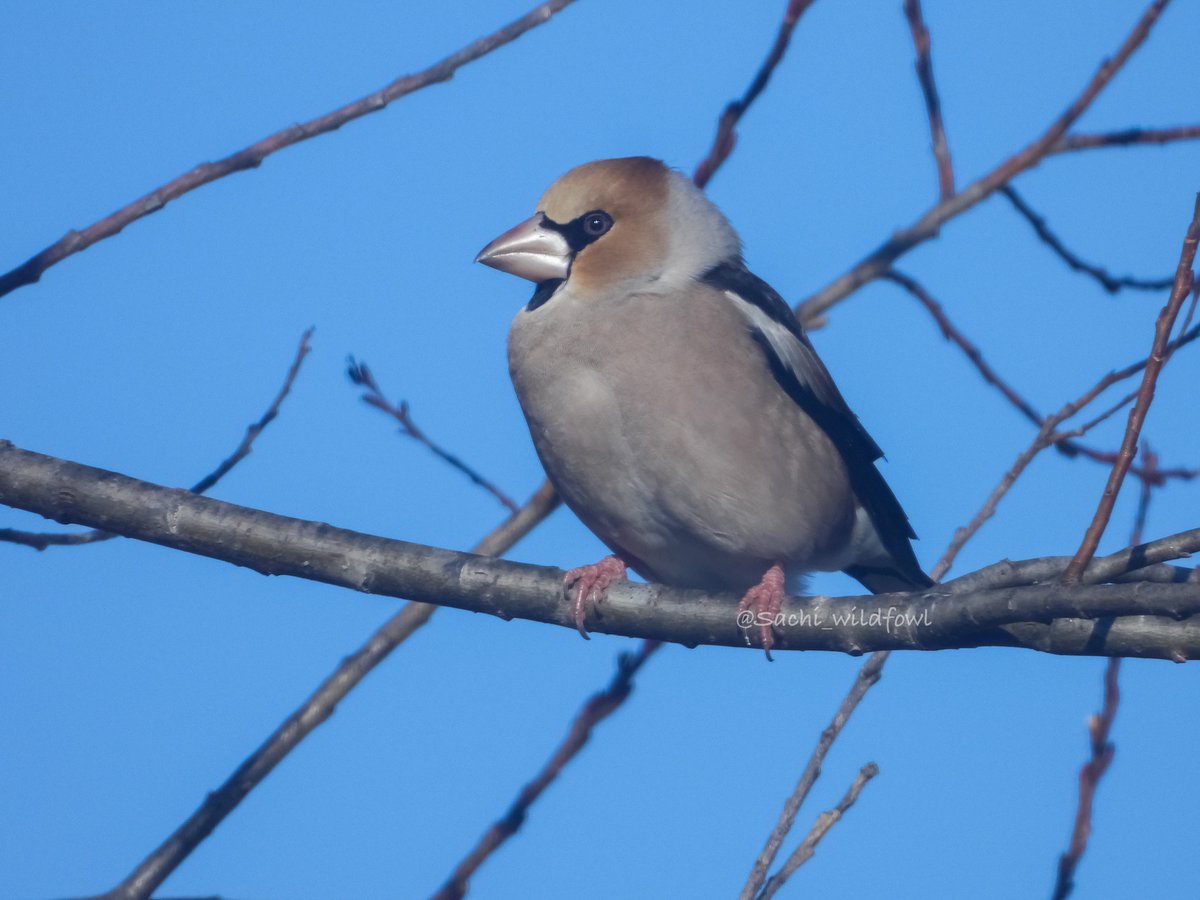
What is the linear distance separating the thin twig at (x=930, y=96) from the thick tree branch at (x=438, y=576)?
5.81 feet

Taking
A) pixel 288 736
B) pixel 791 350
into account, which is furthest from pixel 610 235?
pixel 288 736

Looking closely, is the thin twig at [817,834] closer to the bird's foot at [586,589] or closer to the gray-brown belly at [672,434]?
the bird's foot at [586,589]

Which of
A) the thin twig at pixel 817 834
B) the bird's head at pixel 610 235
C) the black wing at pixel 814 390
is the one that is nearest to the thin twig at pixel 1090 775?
the thin twig at pixel 817 834

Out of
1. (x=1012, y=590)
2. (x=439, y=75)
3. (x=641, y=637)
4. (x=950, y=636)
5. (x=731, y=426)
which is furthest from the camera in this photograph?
(x=731, y=426)

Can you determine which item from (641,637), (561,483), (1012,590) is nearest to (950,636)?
(1012,590)

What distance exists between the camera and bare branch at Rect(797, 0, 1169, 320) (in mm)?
4152

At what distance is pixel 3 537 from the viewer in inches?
121

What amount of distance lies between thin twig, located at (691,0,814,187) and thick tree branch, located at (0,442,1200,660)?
52.2 inches

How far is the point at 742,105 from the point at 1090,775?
6.71 ft

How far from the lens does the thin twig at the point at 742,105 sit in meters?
3.83

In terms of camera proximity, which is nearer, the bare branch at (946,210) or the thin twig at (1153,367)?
the thin twig at (1153,367)

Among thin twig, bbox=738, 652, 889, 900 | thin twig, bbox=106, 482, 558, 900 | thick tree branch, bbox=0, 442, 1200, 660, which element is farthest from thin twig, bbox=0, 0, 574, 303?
thin twig, bbox=738, 652, 889, 900

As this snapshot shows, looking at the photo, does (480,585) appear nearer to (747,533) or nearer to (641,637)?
(641,637)

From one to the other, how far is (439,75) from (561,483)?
1.50 meters
